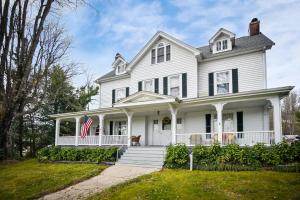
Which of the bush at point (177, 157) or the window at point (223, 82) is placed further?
the window at point (223, 82)

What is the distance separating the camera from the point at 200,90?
53.7 ft

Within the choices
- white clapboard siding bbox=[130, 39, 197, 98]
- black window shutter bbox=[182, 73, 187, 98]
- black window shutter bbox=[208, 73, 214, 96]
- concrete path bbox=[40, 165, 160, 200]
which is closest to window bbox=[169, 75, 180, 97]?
white clapboard siding bbox=[130, 39, 197, 98]

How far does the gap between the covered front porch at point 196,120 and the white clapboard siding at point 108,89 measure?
6.55ft

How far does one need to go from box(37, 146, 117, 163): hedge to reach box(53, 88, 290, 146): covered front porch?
139 centimetres

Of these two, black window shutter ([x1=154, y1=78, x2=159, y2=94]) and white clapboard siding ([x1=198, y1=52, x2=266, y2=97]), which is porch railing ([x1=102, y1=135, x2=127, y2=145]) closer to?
black window shutter ([x1=154, y1=78, x2=159, y2=94])

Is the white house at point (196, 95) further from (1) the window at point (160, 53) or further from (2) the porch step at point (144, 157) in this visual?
(2) the porch step at point (144, 157)

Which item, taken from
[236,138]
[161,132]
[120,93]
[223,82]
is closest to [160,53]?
[120,93]

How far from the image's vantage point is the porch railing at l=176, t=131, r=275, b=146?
12466mm

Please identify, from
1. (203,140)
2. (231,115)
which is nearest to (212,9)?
(231,115)

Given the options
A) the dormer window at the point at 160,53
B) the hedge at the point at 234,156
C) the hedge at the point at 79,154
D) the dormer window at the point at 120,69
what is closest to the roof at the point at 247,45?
the dormer window at the point at 160,53

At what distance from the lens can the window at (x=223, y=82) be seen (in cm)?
1541

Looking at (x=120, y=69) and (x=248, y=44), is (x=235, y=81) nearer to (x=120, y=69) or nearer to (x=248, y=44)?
(x=248, y=44)

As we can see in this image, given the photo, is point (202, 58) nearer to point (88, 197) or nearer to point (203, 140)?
point (203, 140)

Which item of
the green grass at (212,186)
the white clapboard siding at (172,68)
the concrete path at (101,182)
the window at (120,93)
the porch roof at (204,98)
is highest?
the white clapboard siding at (172,68)
